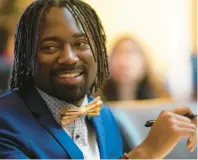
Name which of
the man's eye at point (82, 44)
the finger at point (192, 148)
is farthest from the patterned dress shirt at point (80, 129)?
the finger at point (192, 148)

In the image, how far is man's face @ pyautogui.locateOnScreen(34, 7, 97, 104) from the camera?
61 cm

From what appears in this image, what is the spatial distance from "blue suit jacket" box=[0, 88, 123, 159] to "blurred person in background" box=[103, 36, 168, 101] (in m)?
0.17

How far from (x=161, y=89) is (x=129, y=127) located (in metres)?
0.12

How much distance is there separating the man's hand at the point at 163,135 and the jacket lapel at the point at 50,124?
12 centimetres

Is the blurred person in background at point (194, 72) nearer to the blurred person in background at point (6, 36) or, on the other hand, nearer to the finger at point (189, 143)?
the finger at point (189, 143)

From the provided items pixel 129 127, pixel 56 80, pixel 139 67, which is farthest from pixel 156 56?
pixel 56 80

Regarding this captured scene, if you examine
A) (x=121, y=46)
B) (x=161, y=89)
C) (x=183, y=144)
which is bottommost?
(x=183, y=144)

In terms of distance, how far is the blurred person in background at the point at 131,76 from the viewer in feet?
2.53

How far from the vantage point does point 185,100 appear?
2.69 ft

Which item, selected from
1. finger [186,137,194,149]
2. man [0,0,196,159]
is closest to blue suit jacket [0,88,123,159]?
man [0,0,196,159]

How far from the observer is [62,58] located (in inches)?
24.1

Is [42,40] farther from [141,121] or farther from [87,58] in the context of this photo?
A: [141,121]

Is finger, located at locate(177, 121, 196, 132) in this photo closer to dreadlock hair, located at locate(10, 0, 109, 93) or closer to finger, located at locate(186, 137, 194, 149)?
finger, located at locate(186, 137, 194, 149)

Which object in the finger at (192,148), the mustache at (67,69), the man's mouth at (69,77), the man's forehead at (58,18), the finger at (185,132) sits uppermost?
the man's forehead at (58,18)
